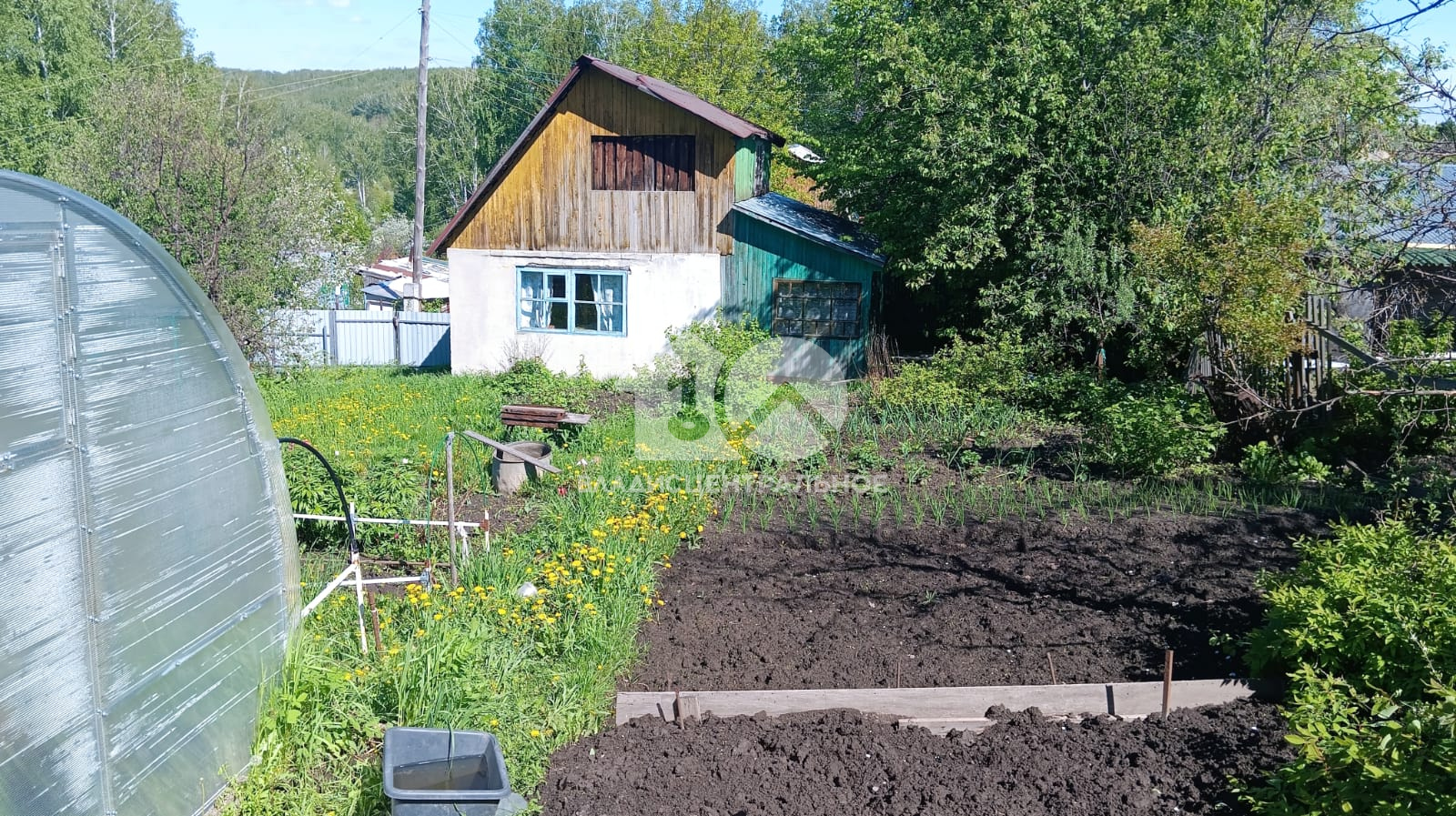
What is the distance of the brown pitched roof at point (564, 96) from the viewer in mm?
16625

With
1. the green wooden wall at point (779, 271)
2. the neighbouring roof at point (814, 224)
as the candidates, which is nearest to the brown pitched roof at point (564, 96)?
the neighbouring roof at point (814, 224)

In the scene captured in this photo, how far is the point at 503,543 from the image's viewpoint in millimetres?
7527

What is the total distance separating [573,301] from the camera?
17906 mm

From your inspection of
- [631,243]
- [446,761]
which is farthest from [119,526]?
[631,243]

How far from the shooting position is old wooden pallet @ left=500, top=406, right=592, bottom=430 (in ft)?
36.7

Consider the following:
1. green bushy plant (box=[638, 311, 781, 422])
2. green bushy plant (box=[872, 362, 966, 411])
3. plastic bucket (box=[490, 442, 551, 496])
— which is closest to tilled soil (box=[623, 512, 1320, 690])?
plastic bucket (box=[490, 442, 551, 496])

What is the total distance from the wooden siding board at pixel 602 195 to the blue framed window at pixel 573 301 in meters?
0.53

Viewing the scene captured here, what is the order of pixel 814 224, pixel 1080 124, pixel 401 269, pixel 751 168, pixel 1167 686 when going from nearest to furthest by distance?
pixel 1167 686, pixel 1080 124, pixel 814 224, pixel 751 168, pixel 401 269

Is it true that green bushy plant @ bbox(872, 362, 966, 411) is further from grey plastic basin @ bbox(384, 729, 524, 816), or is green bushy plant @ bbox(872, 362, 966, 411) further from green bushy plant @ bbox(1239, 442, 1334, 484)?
grey plastic basin @ bbox(384, 729, 524, 816)

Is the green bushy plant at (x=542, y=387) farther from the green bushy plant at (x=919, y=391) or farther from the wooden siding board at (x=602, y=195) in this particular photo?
the green bushy plant at (x=919, y=391)

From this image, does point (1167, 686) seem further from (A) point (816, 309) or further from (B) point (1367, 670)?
(A) point (816, 309)

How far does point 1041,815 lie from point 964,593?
259cm

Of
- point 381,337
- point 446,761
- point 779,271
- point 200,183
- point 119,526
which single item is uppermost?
point 200,183

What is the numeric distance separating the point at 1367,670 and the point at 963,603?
2291mm
